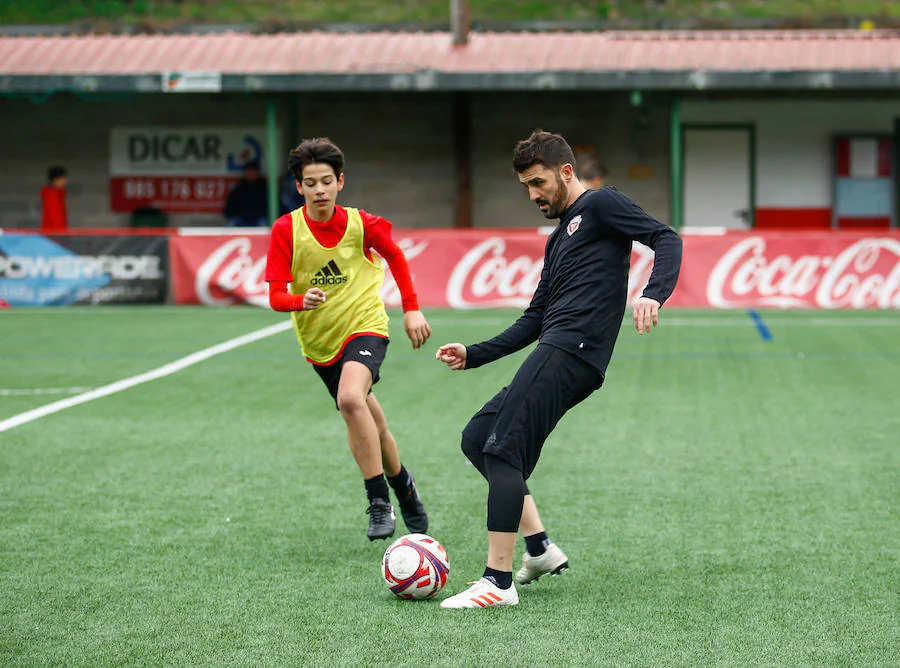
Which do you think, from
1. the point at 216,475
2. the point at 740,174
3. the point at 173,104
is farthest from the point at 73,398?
the point at 740,174

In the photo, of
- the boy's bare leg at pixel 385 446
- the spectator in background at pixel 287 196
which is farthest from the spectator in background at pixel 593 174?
the spectator in background at pixel 287 196

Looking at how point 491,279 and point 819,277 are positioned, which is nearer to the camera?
point 819,277

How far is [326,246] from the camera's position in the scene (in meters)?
6.10

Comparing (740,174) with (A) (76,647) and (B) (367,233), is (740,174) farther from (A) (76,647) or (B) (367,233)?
(A) (76,647)

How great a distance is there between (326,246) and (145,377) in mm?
6147

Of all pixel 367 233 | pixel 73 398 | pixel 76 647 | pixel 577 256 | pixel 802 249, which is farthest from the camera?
pixel 802 249

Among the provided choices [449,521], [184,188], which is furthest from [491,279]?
[449,521]

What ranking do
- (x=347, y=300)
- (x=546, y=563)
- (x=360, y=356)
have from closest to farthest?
(x=546, y=563), (x=360, y=356), (x=347, y=300)

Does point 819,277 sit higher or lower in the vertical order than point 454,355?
Answer: lower

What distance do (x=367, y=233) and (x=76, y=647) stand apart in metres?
2.51

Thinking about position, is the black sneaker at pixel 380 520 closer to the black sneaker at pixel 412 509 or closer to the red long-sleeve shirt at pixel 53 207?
the black sneaker at pixel 412 509

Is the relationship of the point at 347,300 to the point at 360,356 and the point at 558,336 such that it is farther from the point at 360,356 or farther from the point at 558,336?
the point at 558,336

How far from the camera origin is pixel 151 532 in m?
6.21

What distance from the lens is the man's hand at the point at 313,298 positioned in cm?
561
